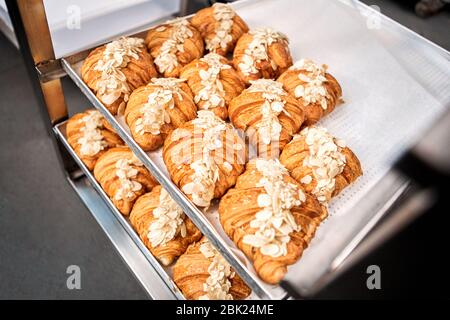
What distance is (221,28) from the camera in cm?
134

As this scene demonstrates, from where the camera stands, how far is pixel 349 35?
0.92 meters

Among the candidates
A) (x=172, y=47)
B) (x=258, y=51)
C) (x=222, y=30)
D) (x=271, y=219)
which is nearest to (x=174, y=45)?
(x=172, y=47)

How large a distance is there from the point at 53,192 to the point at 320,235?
5.04 feet

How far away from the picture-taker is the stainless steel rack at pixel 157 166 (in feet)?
2.20

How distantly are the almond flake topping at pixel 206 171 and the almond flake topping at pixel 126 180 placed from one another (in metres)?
0.36

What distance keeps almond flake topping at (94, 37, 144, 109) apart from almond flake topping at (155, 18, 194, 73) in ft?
0.27

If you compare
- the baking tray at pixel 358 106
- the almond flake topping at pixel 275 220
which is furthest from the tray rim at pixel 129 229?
the almond flake topping at pixel 275 220

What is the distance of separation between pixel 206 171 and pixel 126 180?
421 millimetres

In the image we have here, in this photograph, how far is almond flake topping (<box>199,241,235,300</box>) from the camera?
1.09 metres

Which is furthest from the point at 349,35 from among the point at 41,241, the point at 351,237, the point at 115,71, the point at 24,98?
the point at 24,98

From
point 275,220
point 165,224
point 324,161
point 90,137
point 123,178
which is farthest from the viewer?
point 90,137

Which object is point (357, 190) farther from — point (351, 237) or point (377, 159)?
point (351, 237)

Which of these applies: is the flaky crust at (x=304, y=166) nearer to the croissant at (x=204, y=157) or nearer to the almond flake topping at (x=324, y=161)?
the almond flake topping at (x=324, y=161)

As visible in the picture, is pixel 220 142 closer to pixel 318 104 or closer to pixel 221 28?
pixel 318 104
